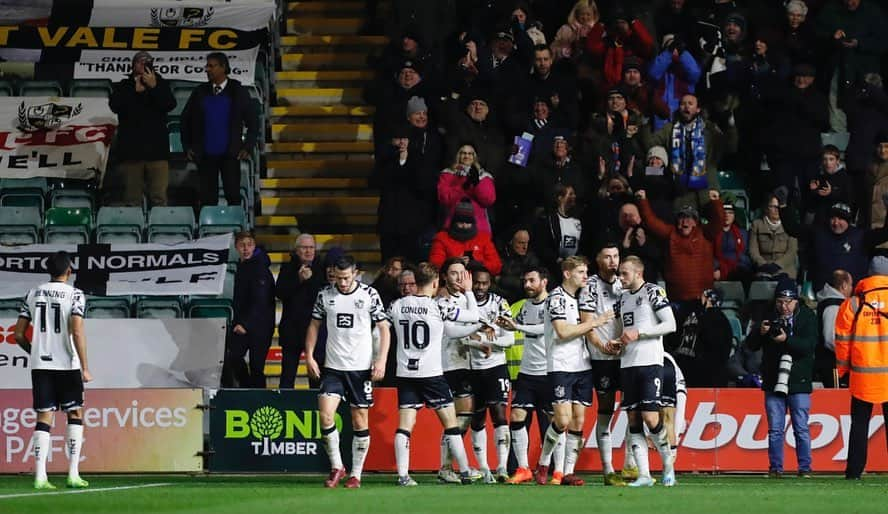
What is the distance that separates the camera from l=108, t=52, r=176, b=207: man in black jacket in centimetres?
2128

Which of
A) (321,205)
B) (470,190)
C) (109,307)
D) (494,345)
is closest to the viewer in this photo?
(494,345)

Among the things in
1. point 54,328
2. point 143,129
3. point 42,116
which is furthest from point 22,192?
point 54,328

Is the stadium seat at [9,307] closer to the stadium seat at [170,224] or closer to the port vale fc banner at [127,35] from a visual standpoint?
the stadium seat at [170,224]

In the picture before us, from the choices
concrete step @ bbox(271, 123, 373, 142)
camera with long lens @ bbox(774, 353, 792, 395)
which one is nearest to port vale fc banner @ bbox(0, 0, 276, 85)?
concrete step @ bbox(271, 123, 373, 142)

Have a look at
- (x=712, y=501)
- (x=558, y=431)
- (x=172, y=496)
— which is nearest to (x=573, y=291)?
(x=558, y=431)

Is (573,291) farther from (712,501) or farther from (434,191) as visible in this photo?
(434,191)

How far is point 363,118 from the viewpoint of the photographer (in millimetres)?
24297

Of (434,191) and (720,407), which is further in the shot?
(434,191)

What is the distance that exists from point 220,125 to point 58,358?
6420 millimetres

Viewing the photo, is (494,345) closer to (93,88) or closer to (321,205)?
(321,205)

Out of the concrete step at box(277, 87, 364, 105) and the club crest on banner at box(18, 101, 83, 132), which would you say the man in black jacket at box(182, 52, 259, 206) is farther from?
the concrete step at box(277, 87, 364, 105)

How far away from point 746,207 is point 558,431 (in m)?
7.27

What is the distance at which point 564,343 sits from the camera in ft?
52.5

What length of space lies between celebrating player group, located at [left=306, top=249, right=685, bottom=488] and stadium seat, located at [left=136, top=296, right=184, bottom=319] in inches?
181
